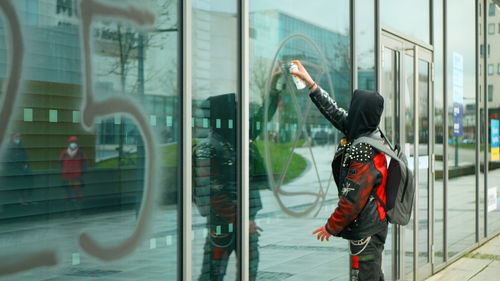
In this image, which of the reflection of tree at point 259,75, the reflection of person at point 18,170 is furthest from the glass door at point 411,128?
the reflection of person at point 18,170

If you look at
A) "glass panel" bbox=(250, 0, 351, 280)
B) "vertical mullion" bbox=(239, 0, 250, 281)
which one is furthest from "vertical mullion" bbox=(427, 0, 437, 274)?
"vertical mullion" bbox=(239, 0, 250, 281)

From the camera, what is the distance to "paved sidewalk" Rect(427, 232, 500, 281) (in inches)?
287

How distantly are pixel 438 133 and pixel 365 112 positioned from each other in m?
4.47

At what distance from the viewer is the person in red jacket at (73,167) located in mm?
2820

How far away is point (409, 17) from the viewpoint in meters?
6.85

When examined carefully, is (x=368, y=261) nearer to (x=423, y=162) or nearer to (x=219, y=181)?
(x=219, y=181)

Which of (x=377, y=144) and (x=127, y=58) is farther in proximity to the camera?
(x=377, y=144)

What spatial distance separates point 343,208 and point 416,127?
3.66 meters

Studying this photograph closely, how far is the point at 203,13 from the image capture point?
3.68 metres

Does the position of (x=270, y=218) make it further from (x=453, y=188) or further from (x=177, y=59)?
(x=453, y=188)

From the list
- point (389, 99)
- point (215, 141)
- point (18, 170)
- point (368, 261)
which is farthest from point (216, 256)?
point (389, 99)

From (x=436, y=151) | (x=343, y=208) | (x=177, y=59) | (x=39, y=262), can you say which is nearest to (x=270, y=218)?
(x=343, y=208)

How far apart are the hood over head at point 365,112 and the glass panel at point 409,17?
2.70m

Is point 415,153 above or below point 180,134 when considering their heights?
below
